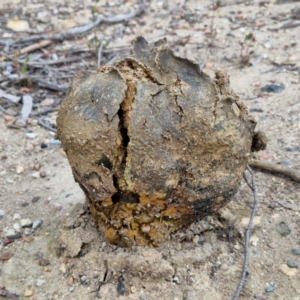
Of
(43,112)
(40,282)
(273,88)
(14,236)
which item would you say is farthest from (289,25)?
(40,282)

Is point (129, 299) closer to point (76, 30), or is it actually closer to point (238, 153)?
point (238, 153)

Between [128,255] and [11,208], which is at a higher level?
[128,255]

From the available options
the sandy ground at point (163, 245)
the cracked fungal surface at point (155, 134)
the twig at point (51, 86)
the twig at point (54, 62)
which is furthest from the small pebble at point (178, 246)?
the twig at point (54, 62)

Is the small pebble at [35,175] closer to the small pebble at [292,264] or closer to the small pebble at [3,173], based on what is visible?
the small pebble at [3,173]

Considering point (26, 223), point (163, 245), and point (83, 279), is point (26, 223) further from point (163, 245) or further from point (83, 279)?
point (163, 245)

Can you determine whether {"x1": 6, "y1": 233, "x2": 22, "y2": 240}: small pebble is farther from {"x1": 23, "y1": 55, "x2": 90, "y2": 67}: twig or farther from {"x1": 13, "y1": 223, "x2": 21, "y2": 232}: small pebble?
{"x1": 23, "y1": 55, "x2": 90, "y2": 67}: twig

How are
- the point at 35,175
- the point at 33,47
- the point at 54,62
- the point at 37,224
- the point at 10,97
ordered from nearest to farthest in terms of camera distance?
1. the point at 37,224
2. the point at 35,175
3. the point at 10,97
4. the point at 54,62
5. the point at 33,47

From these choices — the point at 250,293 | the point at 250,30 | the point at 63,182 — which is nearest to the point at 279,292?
the point at 250,293
